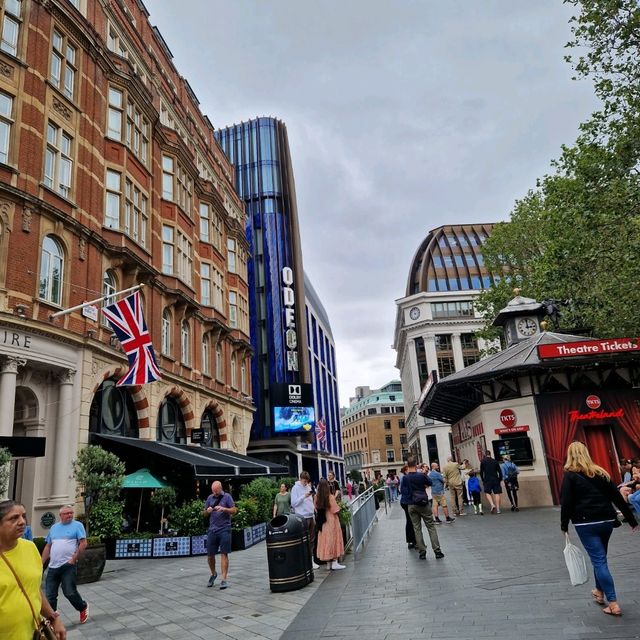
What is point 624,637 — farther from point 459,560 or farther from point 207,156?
point 207,156

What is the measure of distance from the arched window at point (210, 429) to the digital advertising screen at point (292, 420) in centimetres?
1957

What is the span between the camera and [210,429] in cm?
2634

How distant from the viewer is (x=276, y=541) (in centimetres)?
884

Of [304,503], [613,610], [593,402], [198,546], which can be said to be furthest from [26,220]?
[593,402]

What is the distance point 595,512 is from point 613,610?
951 millimetres

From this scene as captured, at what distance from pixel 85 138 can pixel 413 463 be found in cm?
1464

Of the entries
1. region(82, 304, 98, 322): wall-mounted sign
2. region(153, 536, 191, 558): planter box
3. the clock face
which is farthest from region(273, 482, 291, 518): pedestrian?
the clock face

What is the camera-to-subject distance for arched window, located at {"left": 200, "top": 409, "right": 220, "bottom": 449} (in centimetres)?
2570

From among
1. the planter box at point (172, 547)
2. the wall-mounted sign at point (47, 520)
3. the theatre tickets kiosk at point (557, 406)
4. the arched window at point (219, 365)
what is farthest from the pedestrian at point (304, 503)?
the arched window at point (219, 365)

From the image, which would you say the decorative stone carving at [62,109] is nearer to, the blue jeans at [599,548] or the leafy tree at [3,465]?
the leafy tree at [3,465]

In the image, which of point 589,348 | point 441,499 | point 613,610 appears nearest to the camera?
point 613,610

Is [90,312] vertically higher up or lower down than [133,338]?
higher up

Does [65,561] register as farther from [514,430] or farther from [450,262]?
[450,262]

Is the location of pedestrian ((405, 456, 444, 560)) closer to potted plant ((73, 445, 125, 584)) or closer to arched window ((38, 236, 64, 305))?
→ potted plant ((73, 445, 125, 584))
